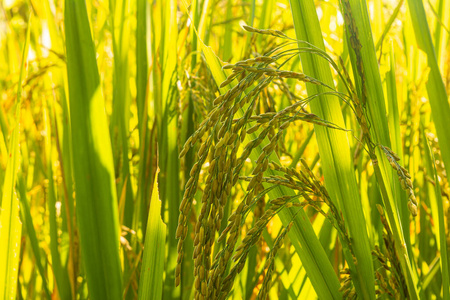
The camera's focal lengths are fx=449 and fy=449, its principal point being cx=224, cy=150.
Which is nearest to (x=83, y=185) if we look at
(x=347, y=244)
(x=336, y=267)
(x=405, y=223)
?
(x=347, y=244)

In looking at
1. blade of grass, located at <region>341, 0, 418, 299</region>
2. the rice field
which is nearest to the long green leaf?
the rice field

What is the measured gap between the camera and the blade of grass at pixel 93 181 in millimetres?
777

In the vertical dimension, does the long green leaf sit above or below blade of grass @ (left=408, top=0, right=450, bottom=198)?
below

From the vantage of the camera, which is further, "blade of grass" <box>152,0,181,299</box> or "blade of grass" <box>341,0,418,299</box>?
"blade of grass" <box>152,0,181,299</box>

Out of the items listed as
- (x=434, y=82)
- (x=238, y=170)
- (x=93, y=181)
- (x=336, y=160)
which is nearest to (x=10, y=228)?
(x=93, y=181)

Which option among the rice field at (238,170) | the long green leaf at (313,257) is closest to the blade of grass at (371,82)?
the rice field at (238,170)

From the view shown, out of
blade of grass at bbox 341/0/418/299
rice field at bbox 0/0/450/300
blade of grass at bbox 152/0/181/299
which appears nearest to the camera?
rice field at bbox 0/0/450/300

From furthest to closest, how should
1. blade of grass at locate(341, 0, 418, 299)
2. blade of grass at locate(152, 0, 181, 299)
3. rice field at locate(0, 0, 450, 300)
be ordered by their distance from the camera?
blade of grass at locate(152, 0, 181, 299) → blade of grass at locate(341, 0, 418, 299) → rice field at locate(0, 0, 450, 300)

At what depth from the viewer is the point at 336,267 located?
1168 millimetres

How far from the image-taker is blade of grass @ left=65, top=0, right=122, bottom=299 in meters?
0.78

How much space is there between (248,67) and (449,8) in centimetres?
88

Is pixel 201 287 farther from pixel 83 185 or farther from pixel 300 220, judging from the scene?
pixel 83 185

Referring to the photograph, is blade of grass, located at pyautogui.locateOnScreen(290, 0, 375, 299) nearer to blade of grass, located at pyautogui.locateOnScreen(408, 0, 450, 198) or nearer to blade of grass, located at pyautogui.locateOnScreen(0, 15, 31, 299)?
blade of grass, located at pyautogui.locateOnScreen(408, 0, 450, 198)

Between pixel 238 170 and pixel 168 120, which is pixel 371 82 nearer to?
pixel 238 170
